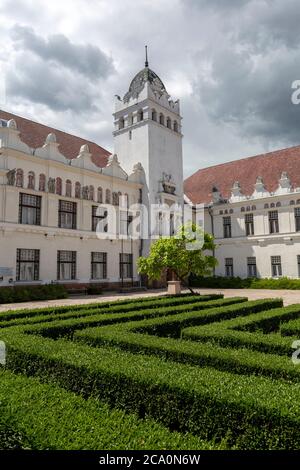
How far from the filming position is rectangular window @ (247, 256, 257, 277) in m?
35.9

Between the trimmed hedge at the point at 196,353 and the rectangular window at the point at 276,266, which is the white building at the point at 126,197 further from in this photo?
the trimmed hedge at the point at 196,353

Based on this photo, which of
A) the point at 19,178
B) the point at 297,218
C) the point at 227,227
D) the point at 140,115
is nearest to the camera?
the point at 19,178

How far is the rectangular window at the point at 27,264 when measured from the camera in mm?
24375

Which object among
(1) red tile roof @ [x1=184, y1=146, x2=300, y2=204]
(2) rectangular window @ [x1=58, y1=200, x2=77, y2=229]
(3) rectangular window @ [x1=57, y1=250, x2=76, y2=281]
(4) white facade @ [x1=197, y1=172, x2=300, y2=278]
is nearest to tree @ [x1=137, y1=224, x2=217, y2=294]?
(3) rectangular window @ [x1=57, y1=250, x2=76, y2=281]

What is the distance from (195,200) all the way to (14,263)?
78.8ft

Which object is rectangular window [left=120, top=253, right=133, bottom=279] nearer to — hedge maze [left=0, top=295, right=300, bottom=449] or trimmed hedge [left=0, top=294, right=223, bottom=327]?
trimmed hedge [left=0, top=294, right=223, bottom=327]

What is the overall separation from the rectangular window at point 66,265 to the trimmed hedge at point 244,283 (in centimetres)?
1496

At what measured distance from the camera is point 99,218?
3000 cm

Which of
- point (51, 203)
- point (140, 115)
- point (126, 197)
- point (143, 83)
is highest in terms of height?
point (143, 83)

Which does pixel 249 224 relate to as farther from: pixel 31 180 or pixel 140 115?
pixel 31 180

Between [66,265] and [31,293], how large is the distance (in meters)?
4.80

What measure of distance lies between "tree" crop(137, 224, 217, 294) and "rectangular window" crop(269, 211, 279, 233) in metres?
14.8

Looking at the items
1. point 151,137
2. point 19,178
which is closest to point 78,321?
point 19,178

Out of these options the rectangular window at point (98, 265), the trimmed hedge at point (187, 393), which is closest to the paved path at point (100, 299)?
the rectangular window at point (98, 265)
